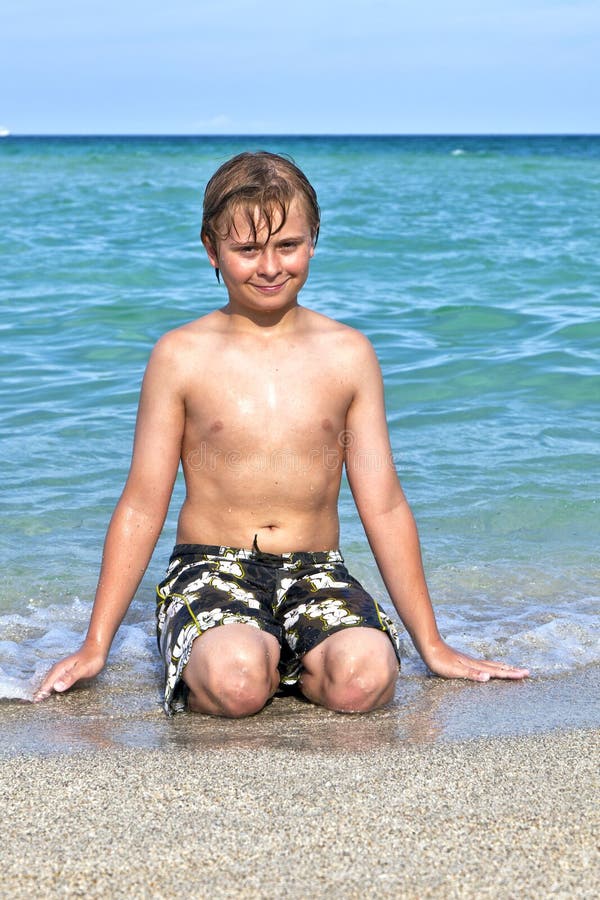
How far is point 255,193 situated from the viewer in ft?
9.34

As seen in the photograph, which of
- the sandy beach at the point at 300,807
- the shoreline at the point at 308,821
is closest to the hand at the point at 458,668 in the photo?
the sandy beach at the point at 300,807

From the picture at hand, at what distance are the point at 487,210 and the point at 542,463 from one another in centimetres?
1274

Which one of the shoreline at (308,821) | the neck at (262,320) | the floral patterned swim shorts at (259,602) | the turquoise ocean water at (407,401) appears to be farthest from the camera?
the turquoise ocean water at (407,401)

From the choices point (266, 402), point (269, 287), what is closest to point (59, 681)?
point (266, 402)

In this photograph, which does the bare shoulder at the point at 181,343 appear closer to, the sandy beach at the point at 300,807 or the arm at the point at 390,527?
the arm at the point at 390,527

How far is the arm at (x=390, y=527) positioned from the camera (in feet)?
9.85

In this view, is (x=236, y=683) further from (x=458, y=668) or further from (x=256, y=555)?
(x=458, y=668)

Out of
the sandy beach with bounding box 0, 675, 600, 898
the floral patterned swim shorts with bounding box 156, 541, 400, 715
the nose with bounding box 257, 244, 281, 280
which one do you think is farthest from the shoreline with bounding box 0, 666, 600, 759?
the nose with bounding box 257, 244, 281, 280

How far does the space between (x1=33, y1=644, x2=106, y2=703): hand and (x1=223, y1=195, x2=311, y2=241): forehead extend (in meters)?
1.16

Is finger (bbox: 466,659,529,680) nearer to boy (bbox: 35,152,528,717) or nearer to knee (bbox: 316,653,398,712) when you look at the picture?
boy (bbox: 35,152,528,717)

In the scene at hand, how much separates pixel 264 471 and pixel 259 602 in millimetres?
357

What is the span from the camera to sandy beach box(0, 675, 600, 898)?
184 cm

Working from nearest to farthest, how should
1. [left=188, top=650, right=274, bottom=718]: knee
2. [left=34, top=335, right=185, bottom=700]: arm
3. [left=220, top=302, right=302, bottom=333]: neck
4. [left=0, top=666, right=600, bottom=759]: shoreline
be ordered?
[left=0, top=666, right=600, bottom=759]: shoreline
[left=188, top=650, right=274, bottom=718]: knee
[left=34, top=335, right=185, bottom=700]: arm
[left=220, top=302, right=302, bottom=333]: neck

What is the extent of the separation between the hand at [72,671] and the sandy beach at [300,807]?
0.38ft
